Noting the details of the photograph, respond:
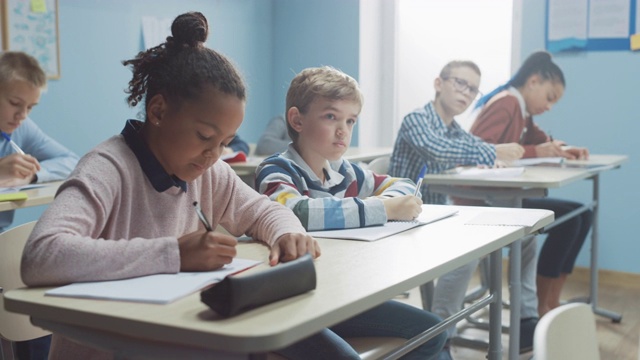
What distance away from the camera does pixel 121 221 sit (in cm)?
123

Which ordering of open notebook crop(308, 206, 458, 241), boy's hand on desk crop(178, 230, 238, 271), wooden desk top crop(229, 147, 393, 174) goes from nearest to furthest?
boy's hand on desk crop(178, 230, 238, 271) < open notebook crop(308, 206, 458, 241) < wooden desk top crop(229, 147, 393, 174)

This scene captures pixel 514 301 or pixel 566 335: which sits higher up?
pixel 566 335

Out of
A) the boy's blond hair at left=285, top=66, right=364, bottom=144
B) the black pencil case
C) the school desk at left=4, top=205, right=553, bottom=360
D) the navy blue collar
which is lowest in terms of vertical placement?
the school desk at left=4, top=205, right=553, bottom=360

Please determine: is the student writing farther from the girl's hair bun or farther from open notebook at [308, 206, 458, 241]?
open notebook at [308, 206, 458, 241]

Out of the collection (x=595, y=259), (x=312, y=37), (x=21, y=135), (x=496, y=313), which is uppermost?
(x=312, y=37)

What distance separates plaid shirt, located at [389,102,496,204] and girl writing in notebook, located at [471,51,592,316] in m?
0.43

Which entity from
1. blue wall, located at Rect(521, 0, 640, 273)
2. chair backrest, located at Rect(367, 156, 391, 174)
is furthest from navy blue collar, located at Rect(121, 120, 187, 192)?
blue wall, located at Rect(521, 0, 640, 273)

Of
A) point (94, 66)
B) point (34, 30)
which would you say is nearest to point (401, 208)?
point (34, 30)

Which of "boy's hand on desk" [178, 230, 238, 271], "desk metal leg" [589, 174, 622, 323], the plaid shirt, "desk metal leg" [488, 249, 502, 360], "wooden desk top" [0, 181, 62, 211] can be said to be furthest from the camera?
"desk metal leg" [589, 174, 622, 323]

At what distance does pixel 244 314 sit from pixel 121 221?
0.42 m

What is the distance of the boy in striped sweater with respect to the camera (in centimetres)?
166

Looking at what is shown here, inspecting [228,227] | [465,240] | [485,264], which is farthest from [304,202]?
[485,264]

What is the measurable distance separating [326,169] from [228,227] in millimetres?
425

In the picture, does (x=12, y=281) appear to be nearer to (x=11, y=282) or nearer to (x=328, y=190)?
(x=11, y=282)
